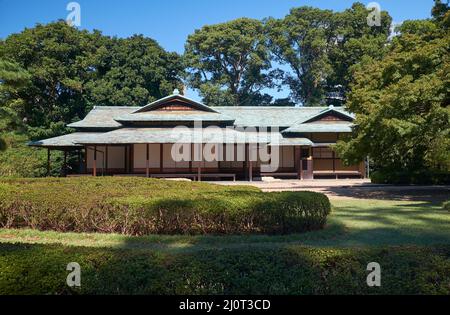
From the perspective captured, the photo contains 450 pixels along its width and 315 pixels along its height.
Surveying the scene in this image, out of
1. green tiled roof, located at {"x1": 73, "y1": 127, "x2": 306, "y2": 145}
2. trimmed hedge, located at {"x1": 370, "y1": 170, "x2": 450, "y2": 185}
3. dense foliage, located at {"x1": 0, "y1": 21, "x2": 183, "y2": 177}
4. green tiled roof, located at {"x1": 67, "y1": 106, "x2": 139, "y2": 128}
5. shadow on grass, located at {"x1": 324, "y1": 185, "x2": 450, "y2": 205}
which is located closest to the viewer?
shadow on grass, located at {"x1": 324, "y1": 185, "x2": 450, "y2": 205}

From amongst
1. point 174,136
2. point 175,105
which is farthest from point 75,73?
point 174,136

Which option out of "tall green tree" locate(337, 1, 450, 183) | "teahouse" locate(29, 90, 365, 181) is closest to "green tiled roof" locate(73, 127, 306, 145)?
"teahouse" locate(29, 90, 365, 181)

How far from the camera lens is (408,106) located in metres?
14.5

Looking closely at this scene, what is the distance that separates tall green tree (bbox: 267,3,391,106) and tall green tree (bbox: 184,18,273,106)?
243cm

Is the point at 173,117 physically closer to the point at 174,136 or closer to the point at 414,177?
the point at 174,136

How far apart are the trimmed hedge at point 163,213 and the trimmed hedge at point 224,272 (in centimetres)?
423

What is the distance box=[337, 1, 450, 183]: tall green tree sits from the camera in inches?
549

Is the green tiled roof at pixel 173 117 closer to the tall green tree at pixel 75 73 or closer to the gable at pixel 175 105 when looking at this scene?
the gable at pixel 175 105

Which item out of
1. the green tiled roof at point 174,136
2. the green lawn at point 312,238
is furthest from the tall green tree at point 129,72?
the green lawn at point 312,238

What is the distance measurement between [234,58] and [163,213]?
44588mm

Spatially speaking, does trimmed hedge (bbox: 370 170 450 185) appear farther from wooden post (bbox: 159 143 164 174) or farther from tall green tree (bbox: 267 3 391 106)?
tall green tree (bbox: 267 3 391 106)

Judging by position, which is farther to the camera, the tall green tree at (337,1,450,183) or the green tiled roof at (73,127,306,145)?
the green tiled roof at (73,127,306,145)
